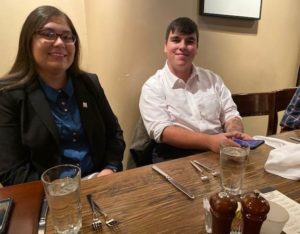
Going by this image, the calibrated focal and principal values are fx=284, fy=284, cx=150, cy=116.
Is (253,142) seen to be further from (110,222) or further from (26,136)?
(26,136)

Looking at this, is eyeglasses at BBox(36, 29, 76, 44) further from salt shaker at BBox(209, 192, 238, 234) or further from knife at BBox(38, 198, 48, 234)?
salt shaker at BBox(209, 192, 238, 234)

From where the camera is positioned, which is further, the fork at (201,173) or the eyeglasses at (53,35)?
the eyeglasses at (53,35)

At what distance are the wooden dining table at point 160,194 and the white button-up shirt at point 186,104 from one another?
62 centimetres

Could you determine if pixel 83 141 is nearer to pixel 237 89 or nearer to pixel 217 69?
pixel 217 69

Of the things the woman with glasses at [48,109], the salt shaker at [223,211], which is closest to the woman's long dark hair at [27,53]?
the woman with glasses at [48,109]

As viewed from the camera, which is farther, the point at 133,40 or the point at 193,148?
the point at 133,40

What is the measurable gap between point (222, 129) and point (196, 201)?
1083 millimetres

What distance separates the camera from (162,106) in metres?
1.71

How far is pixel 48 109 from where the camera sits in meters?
1.24

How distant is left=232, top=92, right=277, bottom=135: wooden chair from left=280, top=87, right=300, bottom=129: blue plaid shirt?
102mm

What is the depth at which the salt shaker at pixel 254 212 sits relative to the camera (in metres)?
0.56

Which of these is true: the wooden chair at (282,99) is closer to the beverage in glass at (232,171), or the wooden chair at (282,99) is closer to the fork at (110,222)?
the beverage in glass at (232,171)

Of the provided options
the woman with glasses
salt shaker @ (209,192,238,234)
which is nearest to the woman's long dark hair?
the woman with glasses

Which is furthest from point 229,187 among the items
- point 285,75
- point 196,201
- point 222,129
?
point 285,75
